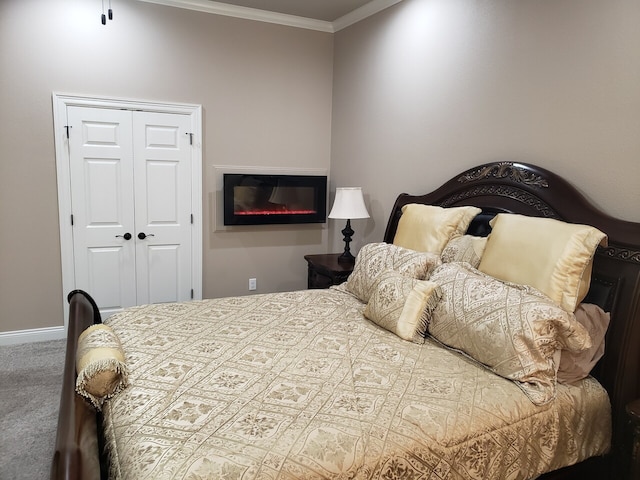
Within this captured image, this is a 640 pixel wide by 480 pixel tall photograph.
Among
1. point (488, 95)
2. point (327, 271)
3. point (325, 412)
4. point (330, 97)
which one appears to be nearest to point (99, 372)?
point (325, 412)

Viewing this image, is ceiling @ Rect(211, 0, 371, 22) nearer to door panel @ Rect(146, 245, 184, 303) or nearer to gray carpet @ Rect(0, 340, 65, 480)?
door panel @ Rect(146, 245, 184, 303)

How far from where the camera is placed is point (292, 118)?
4582mm

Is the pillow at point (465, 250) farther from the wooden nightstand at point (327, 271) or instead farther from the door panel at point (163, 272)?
the door panel at point (163, 272)

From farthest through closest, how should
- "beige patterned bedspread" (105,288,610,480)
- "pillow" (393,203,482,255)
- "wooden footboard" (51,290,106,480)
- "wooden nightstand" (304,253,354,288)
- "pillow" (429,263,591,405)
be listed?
"wooden nightstand" (304,253,354,288) → "pillow" (393,203,482,255) → "pillow" (429,263,591,405) → "beige patterned bedspread" (105,288,610,480) → "wooden footboard" (51,290,106,480)

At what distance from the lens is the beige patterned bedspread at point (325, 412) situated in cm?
138

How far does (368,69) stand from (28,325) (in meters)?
3.60

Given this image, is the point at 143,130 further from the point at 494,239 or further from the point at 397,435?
the point at 397,435

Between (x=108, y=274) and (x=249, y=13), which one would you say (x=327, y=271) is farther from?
(x=249, y=13)

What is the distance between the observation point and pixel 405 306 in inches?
91.4

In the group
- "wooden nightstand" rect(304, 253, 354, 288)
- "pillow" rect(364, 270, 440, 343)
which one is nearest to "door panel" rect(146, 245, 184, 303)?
"wooden nightstand" rect(304, 253, 354, 288)

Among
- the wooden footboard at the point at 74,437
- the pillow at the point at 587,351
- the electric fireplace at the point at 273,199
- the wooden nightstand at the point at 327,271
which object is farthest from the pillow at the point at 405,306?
the electric fireplace at the point at 273,199

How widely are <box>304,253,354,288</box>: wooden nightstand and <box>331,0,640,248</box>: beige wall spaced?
0.47 metres

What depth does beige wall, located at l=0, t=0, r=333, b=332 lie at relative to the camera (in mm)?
3670


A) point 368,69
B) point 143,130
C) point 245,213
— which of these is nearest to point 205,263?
point 245,213
